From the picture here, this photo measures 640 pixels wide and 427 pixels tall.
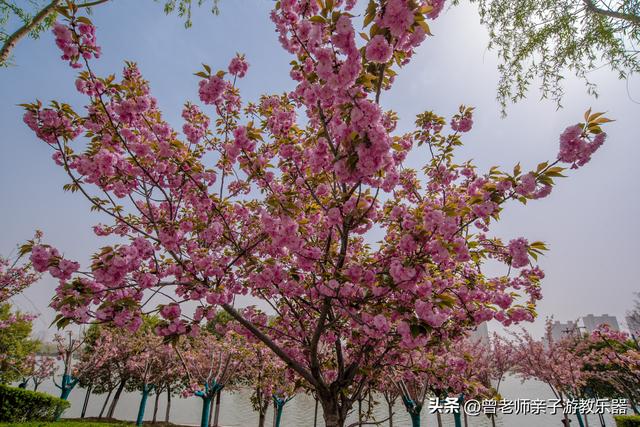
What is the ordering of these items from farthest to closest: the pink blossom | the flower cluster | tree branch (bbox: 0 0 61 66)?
1. tree branch (bbox: 0 0 61 66)
2. the flower cluster
3. the pink blossom

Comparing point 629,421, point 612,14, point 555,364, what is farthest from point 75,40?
point 555,364

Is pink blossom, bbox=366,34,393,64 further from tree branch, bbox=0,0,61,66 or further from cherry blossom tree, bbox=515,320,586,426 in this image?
cherry blossom tree, bbox=515,320,586,426

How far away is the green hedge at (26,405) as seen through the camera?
11109 millimetres

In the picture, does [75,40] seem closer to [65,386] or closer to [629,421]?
[65,386]

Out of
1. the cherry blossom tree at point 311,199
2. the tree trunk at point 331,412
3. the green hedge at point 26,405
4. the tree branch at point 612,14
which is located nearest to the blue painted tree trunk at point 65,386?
the green hedge at point 26,405

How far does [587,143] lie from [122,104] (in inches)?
205

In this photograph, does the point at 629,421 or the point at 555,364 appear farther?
the point at 555,364

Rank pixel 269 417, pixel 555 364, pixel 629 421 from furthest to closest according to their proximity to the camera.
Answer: pixel 269 417, pixel 555 364, pixel 629 421

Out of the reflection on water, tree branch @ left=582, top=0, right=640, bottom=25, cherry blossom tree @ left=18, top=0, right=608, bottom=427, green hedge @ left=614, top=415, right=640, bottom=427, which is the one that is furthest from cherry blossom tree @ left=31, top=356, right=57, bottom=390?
green hedge @ left=614, top=415, right=640, bottom=427

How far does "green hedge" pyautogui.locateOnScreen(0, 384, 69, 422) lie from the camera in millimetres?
11109

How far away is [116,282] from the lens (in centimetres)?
326

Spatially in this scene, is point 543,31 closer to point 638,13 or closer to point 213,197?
point 638,13

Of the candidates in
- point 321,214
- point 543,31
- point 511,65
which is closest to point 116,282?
point 321,214

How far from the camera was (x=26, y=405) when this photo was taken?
1189cm
